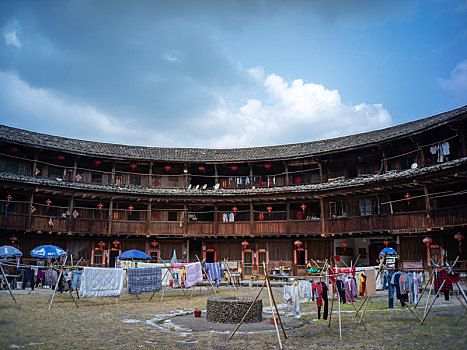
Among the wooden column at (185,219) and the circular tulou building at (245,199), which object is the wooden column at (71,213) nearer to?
the circular tulou building at (245,199)

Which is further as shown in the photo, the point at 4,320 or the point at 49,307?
the point at 49,307

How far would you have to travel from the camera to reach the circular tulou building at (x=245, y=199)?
2697 cm

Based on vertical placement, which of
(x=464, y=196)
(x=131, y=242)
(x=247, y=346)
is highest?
(x=464, y=196)

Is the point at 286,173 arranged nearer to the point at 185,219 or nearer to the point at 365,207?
the point at 365,207

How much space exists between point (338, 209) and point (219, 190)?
10584 mm

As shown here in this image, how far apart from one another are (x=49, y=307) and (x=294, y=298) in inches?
388

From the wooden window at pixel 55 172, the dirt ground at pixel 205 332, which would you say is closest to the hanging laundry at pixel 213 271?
the dirt ground at pixel 205 332

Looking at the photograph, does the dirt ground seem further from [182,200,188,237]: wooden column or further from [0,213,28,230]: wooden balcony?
[182,200,188,237]: wooden column

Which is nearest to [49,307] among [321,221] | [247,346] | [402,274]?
[247,346]

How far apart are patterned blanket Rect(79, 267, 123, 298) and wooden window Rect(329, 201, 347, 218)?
18.8m

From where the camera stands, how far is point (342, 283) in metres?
13.7

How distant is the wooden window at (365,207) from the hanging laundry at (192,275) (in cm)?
1435

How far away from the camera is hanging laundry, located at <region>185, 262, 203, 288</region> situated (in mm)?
21141

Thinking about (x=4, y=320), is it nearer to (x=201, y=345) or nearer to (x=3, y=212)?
(x=201, y=345)
